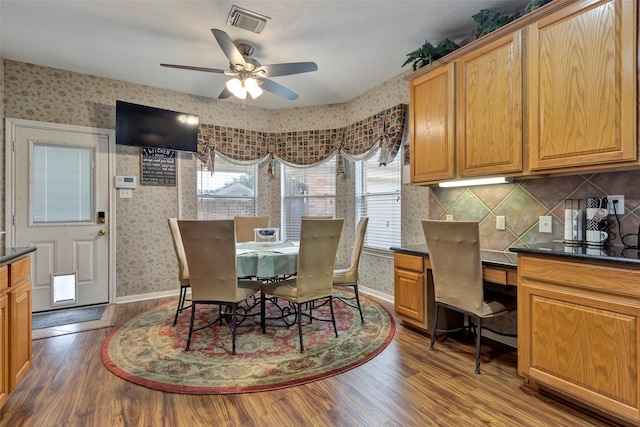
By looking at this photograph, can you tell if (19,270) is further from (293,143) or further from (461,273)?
(293,143)

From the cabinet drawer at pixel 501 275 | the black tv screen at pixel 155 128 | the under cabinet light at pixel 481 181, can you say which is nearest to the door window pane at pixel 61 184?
the black tv screen at pixel 155 128

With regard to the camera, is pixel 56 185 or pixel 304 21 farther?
pixel 56 185

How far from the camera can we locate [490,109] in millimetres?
2377

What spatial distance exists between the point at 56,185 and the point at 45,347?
1.88 m

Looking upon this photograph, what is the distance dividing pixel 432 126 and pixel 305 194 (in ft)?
7.94

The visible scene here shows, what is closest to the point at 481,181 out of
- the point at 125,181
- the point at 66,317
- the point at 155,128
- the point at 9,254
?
the point at 9,254

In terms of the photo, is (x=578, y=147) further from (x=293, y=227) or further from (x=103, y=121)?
(x=103, y=121)

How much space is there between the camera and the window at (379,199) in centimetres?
Result: 390

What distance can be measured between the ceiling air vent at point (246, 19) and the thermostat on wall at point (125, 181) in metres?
2.34

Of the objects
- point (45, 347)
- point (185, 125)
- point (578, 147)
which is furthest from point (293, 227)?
point (578, 147)

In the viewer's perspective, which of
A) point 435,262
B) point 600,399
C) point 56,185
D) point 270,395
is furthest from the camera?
point 56,185

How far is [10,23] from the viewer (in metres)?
2.70

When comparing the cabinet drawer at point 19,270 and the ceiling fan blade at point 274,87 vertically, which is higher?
the ceiling fan blade at point 274,87

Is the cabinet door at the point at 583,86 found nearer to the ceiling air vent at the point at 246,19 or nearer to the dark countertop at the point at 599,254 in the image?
the dark countertop at the point at 599,254
